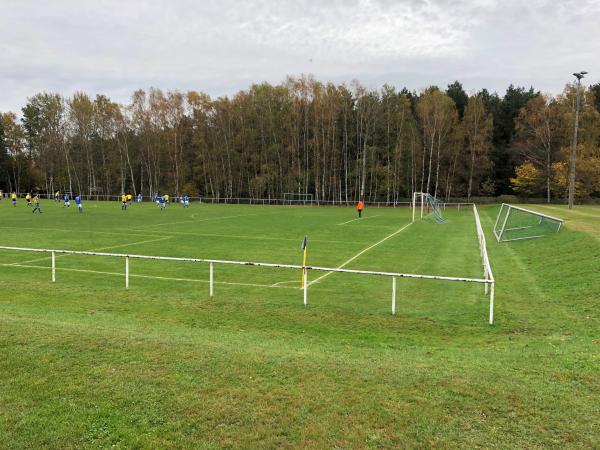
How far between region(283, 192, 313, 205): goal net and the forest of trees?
134 centimetres

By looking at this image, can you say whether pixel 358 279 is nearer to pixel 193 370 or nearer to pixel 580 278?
pixel 580 278

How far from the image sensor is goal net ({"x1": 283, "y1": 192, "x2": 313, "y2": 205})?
2936 inches

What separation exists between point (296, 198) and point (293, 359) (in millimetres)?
71421

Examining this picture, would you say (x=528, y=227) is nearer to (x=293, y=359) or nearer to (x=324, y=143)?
(x=293, y=359)

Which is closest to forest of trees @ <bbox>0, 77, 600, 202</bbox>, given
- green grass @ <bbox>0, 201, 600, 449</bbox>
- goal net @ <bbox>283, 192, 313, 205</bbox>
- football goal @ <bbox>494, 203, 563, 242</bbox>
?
goal net @ <bbox>283, 192, 313, 205</bbox>

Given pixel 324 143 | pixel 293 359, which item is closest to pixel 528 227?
pixel 293 359

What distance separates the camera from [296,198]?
78.2 m

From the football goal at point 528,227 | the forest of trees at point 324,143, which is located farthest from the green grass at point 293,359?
the forest of trees at point 324,143

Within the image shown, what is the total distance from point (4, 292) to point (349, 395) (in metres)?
11.1

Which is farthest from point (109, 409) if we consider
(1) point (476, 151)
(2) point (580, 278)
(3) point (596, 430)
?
(1) point (476, 151)

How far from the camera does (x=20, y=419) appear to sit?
16.7 feet

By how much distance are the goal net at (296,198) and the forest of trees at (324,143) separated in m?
1.34

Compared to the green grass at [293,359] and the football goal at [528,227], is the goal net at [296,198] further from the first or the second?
the green grass at [293,359]

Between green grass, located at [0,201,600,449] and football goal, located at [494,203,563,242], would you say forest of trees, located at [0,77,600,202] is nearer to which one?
football goal, located at [494,203,563,242]
